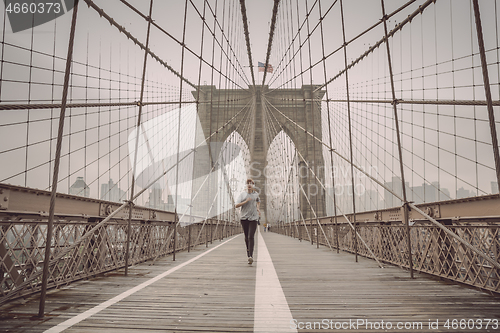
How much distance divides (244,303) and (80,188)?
420 centimetres

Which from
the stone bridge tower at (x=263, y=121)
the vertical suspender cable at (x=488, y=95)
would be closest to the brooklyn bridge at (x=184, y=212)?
the vertical suspender cable at (x=488, y=95)

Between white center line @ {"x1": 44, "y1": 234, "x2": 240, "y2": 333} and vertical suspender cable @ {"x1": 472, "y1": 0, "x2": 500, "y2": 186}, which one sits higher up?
vertical suspender cable @ {"x1": 472, "y1": 0, "x2": 500, "y2": 186}

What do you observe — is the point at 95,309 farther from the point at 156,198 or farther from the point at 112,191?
the point at 156,198

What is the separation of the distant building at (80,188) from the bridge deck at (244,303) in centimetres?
255

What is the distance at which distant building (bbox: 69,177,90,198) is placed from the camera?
5055mm

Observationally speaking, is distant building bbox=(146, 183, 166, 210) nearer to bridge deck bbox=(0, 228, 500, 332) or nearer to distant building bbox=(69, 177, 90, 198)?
distant building bbox=(69, 177, 90, 198)

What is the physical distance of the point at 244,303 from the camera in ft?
6.58

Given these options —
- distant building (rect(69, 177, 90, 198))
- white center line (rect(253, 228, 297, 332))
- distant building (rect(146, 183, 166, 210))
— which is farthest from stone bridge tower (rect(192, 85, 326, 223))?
white center line (rect(253, 228, 297, 332))

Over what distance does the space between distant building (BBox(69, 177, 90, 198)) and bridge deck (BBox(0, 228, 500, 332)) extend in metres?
2.55

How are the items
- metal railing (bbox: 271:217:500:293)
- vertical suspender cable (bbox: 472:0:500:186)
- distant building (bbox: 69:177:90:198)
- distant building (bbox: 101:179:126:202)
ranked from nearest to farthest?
vertical suspender cable (bbox: 472:0:500:186) → metal railing (bbox: 271:217:500:293) → distant building (bbox: 69:177:90:198) → distant building (bbox: 101:179:126:202)

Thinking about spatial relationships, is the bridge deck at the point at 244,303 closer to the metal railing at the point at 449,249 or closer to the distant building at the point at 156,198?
the metal railing at the point at 449,249

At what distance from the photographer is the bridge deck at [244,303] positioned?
5.24 feet

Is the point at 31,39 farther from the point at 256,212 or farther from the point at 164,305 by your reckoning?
the point at 164,305

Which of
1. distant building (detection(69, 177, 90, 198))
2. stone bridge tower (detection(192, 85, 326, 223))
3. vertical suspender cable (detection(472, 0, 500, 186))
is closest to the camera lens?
vertical suspender cable (detection(472, 0, 500, 186))
